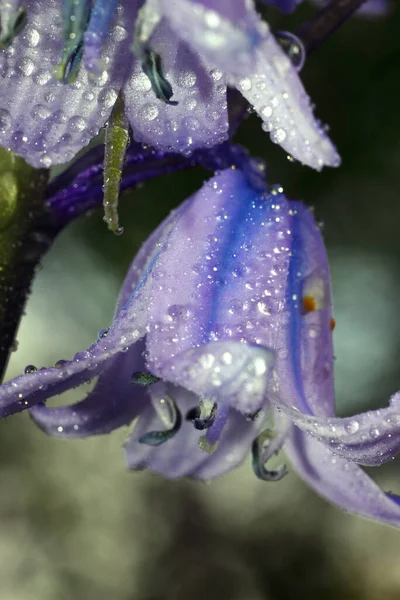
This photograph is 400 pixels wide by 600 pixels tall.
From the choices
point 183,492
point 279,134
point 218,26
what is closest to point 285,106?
point 279,134

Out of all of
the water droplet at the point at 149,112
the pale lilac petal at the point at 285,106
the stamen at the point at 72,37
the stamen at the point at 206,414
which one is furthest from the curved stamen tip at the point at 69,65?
the stamen at the point at 206,414

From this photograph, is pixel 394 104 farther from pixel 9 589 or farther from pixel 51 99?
pixel 51 99

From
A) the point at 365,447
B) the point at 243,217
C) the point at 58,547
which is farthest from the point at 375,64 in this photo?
the point at 365,447

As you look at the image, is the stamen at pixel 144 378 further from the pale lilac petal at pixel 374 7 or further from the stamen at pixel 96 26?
the pale lilac petal at pixel 374 7

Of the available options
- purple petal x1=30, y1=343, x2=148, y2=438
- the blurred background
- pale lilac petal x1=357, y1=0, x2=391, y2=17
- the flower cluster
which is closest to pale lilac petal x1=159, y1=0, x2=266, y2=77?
the flower cluster

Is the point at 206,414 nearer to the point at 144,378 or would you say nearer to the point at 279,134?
the point at 144,378

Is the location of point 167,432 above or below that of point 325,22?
below
